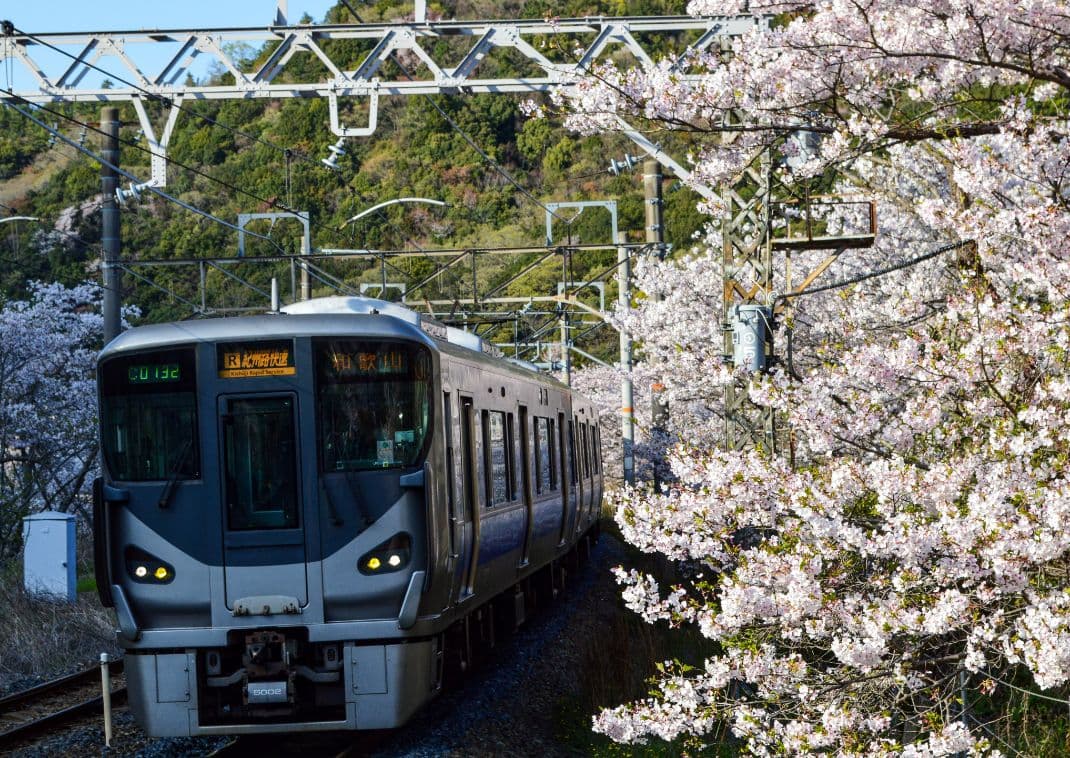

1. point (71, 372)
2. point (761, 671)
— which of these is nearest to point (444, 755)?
point (761, 671)

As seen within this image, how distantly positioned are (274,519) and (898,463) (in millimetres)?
4039

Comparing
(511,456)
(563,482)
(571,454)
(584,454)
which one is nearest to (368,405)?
(511,456)

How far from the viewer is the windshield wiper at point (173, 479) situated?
29.0 ft

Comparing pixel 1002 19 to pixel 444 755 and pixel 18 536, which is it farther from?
pixel 18 536

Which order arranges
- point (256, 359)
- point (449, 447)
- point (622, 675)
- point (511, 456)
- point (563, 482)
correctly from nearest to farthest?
point (256, 359) → point (449, 447) → point (622, 675) → point (511, 456) → point (563, 482)

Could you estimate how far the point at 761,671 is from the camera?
721 centimetres

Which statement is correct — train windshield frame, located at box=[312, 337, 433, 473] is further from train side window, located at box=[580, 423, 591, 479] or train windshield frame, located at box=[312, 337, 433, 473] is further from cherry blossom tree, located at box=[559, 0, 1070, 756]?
train side window, located at box=[580, 423, 591, 479]

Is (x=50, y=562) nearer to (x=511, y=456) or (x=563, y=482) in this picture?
(x=563, y=482)

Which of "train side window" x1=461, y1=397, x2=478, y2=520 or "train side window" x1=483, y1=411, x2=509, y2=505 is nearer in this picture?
"train side window" x1=461, y1=397, x2=478, y2=520

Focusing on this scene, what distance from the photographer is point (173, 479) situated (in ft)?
29.2

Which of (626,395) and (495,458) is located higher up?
(495,458)

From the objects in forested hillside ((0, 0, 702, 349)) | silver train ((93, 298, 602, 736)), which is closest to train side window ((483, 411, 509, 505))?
silver train ((93, 298, 602, 736))

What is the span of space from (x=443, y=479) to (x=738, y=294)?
4.79 m

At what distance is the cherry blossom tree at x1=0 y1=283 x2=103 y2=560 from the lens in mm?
27281
